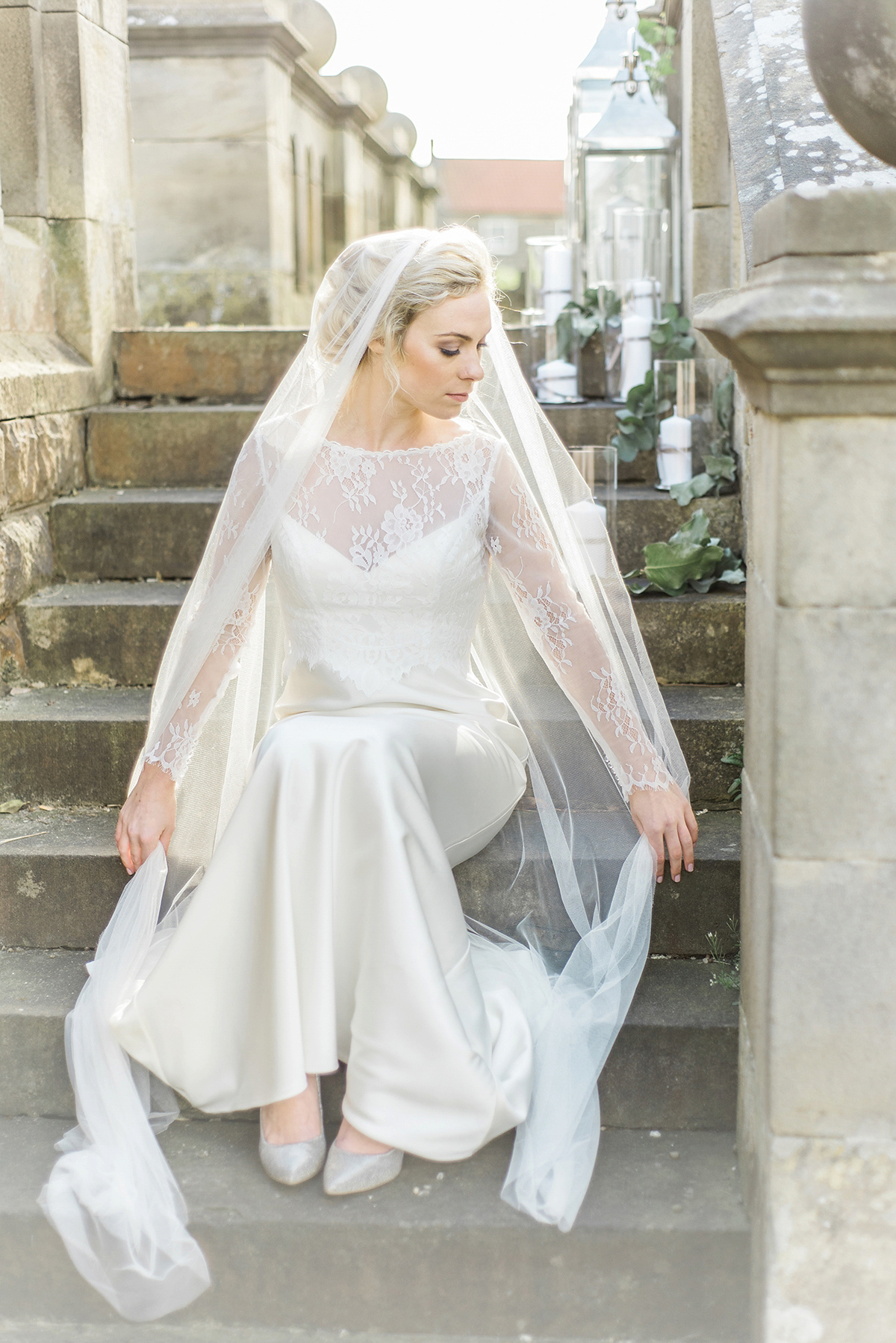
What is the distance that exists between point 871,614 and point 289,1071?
4.09ft

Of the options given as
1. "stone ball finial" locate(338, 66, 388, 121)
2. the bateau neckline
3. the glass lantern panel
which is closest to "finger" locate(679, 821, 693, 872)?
the bateau neckline

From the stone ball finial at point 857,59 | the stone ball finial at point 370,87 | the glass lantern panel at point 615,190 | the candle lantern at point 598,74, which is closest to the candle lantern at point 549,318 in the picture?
the glass lantern panel at point 615,190

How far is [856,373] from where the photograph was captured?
69.7 inches

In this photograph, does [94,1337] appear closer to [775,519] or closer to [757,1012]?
[757,1012]

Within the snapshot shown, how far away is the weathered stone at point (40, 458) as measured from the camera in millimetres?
3598

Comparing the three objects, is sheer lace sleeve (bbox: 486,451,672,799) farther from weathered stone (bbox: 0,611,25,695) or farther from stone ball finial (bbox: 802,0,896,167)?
weathered stone (bbox: 0,611,25,695)

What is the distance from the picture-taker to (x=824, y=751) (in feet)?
6.22

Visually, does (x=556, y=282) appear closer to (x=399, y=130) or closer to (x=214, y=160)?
(x=214, y=160)

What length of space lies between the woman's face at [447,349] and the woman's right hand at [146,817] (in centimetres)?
93

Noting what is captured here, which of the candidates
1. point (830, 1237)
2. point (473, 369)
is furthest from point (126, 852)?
point (830, 1237)

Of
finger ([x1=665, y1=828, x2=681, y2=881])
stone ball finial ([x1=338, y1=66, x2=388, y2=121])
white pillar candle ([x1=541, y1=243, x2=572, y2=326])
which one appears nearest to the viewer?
finger ([x1=665, y1=828, x2=681, y2=881])

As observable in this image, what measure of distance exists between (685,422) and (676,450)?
0.08 meters

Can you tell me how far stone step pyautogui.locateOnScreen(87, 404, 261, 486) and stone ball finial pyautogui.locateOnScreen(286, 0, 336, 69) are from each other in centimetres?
679

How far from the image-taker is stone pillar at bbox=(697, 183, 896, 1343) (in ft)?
5.72
